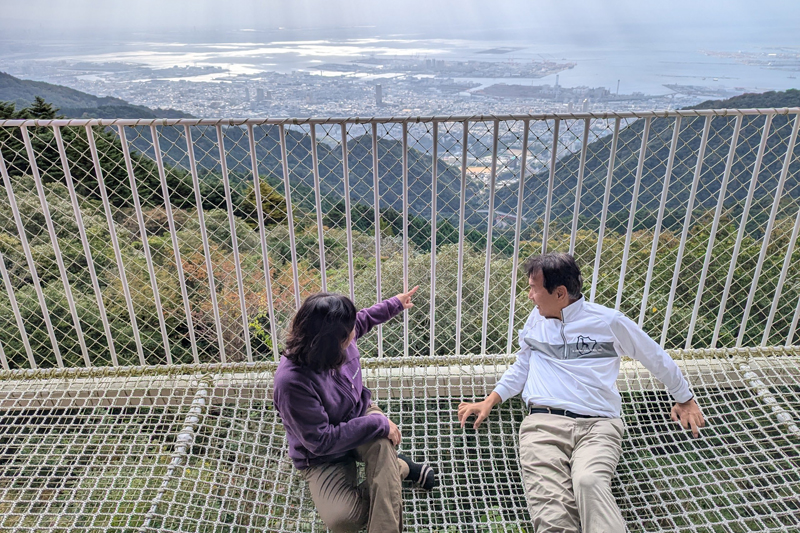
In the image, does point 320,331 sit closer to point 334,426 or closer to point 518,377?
point 334,426

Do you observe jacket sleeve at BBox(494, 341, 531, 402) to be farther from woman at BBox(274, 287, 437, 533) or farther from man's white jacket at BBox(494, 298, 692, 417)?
woman at BBox(274, 287, 437, 533)

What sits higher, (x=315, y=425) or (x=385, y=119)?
(x=385, y=119)

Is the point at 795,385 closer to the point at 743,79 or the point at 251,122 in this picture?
the point at 251,122

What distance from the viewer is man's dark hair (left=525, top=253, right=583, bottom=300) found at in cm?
196

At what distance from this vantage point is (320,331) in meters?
1.55

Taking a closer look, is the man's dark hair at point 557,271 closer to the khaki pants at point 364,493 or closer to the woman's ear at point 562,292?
the woman's ear at point 562,292

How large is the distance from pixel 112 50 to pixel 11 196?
43.6 ft

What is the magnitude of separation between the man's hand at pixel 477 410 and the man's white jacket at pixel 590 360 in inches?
6.0

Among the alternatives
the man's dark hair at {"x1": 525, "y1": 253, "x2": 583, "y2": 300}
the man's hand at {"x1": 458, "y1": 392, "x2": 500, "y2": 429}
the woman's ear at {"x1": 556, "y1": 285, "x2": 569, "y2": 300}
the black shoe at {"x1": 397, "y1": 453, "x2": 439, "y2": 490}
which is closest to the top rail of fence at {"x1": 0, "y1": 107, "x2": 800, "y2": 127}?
the man's dark hair at {"x1": 525, "y1": 253, "x2": 583, "y2": 300}

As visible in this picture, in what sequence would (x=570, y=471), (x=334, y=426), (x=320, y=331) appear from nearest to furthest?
(x=320, y=331), (x=334, y=426), (x=570, y=471)

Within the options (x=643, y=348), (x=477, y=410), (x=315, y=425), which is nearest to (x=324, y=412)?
(x=315, y=425)

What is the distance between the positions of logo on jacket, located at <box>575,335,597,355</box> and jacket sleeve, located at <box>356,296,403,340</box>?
0.70 meters

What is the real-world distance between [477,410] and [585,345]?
0.52 meters

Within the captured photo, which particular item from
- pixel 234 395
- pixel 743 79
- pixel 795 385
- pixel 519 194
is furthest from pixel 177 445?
pixel 743 79
